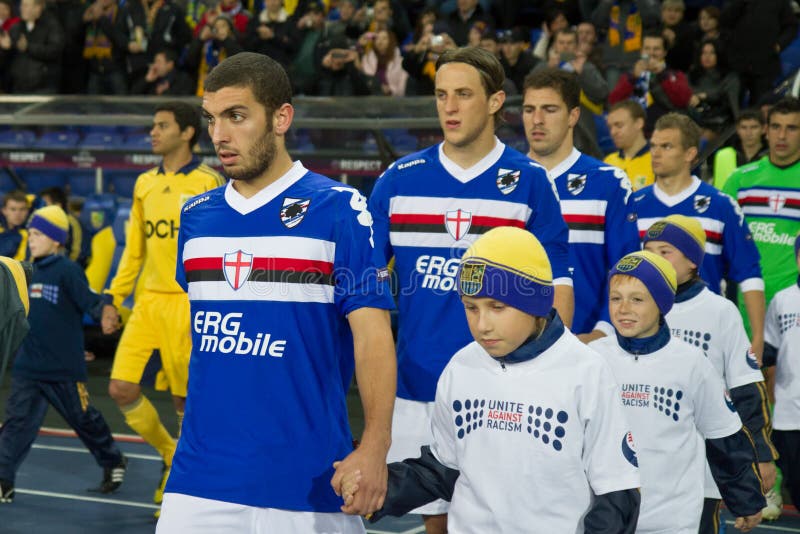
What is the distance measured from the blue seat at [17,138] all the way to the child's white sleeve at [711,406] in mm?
12637

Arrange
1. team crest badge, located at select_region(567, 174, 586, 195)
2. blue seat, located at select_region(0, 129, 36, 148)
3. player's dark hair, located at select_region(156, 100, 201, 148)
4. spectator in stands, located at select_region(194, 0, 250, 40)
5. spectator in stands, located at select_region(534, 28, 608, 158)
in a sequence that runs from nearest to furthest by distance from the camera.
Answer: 1. team crest badge, located at select_region(567, 174, 586, 195)
2. player's dark hair, located at select_region(156, 100, 201, 148)
3. spectator in stands, located at select_region(534, 28, 608, 158)
4. blue seat, located at select_region(0, 129, 36, 148)
5. spectator in stands, located at select_region(194, 0, 250, 40)

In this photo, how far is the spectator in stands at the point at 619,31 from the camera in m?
16.5

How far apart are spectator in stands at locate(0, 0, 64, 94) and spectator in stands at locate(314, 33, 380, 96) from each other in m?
4.78

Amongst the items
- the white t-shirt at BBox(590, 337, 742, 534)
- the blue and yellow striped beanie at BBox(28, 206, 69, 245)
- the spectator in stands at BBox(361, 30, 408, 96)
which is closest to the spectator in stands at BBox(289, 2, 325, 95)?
the spectator in stands at BBox(361, 30, 408, 96)

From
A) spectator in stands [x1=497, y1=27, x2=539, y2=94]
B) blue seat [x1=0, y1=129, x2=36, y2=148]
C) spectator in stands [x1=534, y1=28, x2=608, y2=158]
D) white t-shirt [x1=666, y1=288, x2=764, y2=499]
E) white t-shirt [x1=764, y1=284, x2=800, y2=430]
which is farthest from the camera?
blue seat [x1=0, y1=129, x2=36, y2=148]

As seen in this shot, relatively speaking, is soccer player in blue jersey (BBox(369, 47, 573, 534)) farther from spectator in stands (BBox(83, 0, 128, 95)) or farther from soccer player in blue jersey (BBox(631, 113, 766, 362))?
spectator in stands (BBox(83, 0, 128, 95))

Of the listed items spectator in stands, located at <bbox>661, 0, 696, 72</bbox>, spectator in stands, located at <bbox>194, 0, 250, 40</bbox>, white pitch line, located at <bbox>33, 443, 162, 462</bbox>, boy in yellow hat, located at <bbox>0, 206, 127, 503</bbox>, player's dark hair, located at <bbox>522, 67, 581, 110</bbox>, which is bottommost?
white pitch line, located at <bbox>33, 443, 162, 462</bbox>

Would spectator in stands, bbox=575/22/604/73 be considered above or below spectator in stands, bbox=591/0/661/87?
below

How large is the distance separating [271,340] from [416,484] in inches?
25.6

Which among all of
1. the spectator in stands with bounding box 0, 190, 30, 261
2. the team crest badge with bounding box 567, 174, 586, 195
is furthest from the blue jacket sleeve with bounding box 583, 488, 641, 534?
the spectator in stands with bounding box 0, 190, 30, 261

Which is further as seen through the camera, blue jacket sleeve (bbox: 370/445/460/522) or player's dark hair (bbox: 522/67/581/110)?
player's dark hair (bbox: 522/67/581/110)

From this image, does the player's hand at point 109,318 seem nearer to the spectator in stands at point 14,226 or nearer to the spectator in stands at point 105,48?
the spectator in stands at point 14,226

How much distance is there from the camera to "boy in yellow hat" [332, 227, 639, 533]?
12.4 feet

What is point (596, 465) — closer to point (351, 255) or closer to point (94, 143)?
point (351, 255)
